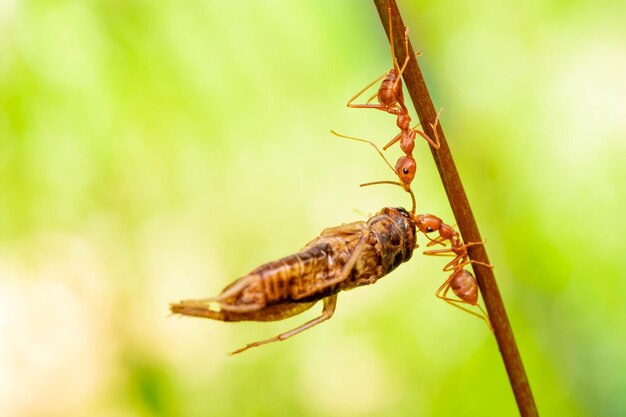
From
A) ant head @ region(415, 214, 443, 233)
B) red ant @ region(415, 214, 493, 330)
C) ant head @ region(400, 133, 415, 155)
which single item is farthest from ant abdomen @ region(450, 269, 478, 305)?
ant head @ region(400, 133, 415, 155)

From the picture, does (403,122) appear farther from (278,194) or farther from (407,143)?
(278,194)

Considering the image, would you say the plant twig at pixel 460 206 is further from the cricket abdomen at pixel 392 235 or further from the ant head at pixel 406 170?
the ant head at pixel 406 170

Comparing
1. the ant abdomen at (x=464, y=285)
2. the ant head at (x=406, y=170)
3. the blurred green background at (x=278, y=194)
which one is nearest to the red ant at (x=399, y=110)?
the ant head at (x=406, y=170)

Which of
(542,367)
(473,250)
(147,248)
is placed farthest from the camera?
(147,248)

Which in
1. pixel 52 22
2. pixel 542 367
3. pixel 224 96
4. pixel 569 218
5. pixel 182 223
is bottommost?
pixel 542 367

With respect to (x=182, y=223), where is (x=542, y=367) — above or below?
below

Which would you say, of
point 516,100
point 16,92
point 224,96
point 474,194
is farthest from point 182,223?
point 516,100

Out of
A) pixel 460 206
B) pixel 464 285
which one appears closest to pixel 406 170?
pixel 464 285

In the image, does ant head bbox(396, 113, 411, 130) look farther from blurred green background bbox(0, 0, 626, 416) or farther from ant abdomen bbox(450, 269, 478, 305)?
blurred green background bbox(0, 0, 626, 416)

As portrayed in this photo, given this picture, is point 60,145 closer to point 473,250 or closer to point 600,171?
point 473,250
